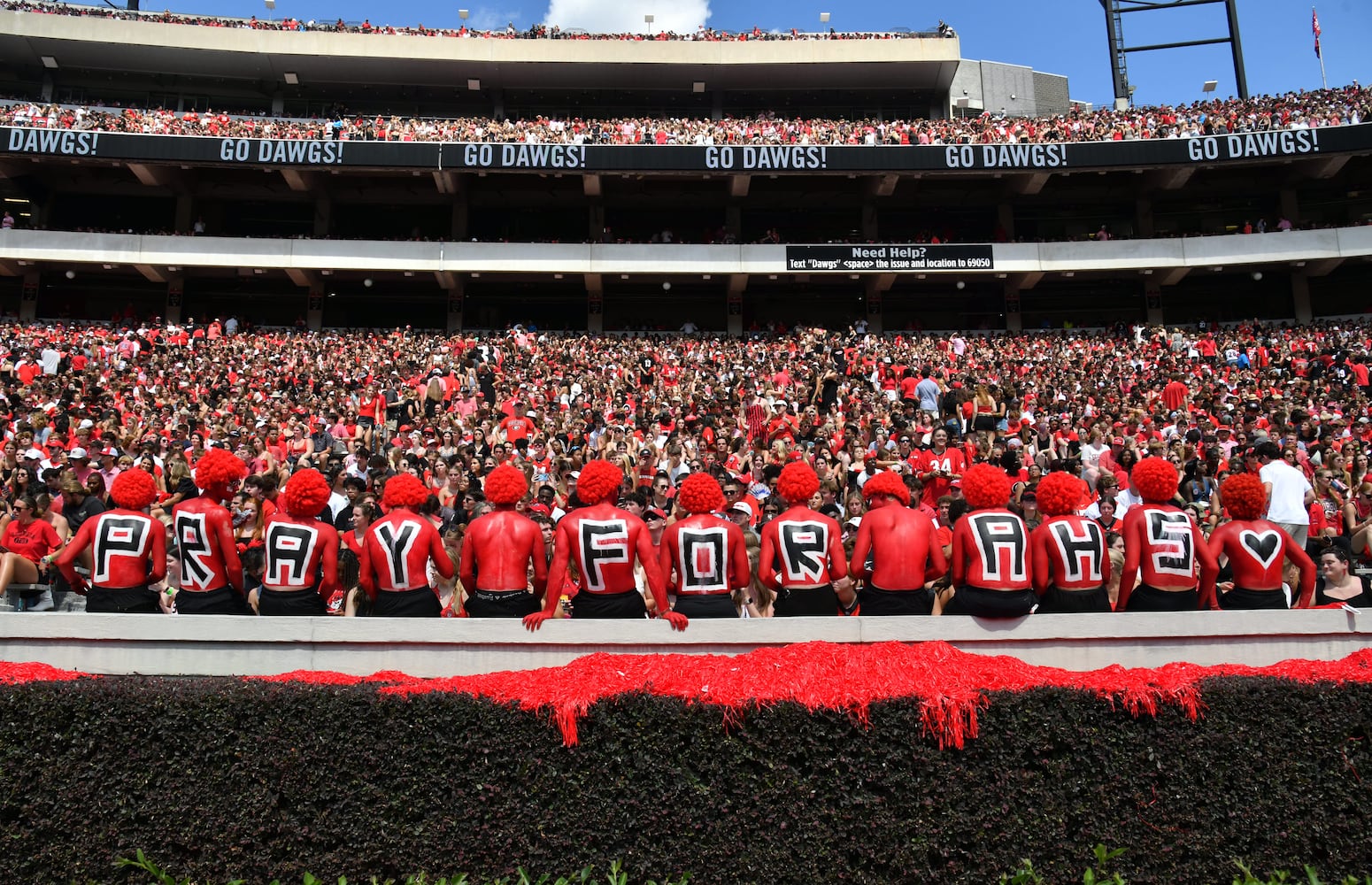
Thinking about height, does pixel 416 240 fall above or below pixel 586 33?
below

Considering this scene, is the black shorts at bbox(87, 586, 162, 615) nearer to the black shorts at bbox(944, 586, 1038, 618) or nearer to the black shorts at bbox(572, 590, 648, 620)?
the black shorts at bbox(572, 590, 648, 620)

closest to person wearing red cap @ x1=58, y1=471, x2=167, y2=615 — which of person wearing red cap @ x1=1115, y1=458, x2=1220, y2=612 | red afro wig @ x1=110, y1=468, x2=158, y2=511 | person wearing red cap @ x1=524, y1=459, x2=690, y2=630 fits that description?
red afro wig @ x1=110, y1=468, x2=158, y2=511

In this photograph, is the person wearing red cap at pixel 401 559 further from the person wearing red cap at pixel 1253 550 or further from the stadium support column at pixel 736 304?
the stadium support column at pixel 736 304

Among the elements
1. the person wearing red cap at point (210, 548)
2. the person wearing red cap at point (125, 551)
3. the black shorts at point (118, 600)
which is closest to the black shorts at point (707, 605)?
the person wearing red cap at point (210, 548)

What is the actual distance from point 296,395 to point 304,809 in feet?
56.2

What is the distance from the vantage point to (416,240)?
31.8m

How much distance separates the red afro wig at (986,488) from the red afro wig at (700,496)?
1889mm

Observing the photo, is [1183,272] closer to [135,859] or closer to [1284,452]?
[1284,452]

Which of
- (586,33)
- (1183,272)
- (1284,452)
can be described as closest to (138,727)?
(1284,452)

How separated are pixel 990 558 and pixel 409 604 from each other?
4254mm

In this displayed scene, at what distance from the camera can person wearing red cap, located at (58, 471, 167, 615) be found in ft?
21.0

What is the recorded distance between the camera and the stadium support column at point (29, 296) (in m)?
31.2

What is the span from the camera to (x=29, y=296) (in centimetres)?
3131

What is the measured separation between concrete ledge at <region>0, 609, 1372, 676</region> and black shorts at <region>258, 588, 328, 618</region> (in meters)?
0.55
